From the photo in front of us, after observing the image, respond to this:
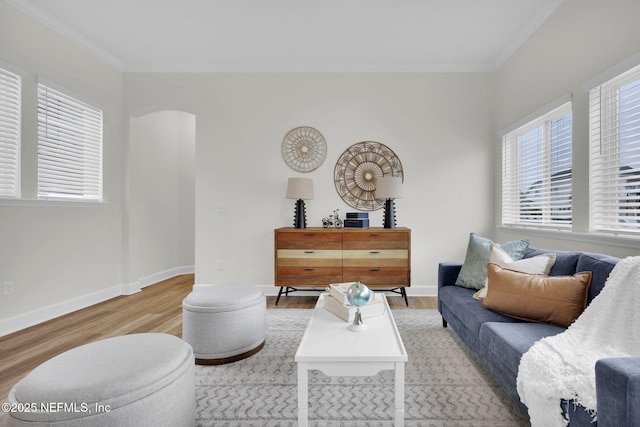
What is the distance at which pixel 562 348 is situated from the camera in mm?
1295

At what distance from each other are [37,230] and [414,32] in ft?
13.3

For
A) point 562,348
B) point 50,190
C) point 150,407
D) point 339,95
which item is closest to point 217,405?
point 150,407

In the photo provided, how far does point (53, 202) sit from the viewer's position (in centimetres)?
291

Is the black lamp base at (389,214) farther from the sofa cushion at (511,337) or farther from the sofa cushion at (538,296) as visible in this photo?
the sofa cushion at (511,337)

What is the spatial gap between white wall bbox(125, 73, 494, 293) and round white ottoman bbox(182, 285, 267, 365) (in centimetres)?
171

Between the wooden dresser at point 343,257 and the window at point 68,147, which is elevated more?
the window at point 68,147

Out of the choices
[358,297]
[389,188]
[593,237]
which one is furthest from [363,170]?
[358,297]

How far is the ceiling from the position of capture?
2707mm

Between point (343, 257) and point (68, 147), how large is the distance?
3.06 metres

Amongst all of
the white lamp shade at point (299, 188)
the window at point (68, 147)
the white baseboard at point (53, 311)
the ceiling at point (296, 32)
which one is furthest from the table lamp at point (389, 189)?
the white baseboard at point (53, 311)

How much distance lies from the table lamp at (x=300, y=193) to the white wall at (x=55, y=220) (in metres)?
2.19

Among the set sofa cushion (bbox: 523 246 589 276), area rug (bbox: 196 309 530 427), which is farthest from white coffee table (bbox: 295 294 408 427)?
sofa cushion (bbox: 523 246 589 276)

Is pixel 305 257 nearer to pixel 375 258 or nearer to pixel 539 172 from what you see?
pixel 375 258

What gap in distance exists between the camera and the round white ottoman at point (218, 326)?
1.99 meters
